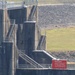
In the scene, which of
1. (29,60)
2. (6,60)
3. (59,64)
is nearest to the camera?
(6,60)

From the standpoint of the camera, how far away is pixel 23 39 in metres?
70.9

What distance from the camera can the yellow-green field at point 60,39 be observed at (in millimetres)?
105781

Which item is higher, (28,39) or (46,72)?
(28,39)

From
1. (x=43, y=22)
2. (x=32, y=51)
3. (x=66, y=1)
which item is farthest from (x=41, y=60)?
(x=66, y=1)

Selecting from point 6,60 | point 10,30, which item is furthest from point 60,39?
point 6,60

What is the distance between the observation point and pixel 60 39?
11388cm

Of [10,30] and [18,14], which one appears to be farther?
[18,14]

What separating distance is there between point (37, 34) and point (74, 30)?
50.1 metres

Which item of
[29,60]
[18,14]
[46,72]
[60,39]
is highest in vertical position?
[18,14]

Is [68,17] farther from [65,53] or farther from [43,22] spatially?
[65,53]

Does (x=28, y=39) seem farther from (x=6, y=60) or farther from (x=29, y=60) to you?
(x=6, y=60)

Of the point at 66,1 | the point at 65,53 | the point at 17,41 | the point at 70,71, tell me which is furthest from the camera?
the point at 66,1

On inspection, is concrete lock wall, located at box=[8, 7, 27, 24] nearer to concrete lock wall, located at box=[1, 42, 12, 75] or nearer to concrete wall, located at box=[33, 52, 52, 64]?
concrete wall, located at box=[33, 52, 52, 64]

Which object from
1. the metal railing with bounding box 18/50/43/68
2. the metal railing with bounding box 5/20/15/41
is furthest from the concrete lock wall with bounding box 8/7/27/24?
the metal railing with bounding box 18/50/43/68
